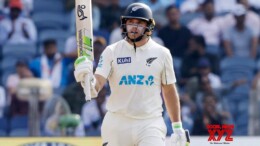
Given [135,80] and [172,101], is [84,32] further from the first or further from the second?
[172,101]

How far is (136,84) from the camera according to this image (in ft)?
19.6

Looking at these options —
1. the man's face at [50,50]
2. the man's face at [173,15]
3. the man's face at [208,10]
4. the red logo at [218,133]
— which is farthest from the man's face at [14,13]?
the red logo at [218,133]

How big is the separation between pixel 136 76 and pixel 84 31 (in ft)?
1.79

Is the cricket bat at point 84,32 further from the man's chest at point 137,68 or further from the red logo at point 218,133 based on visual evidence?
the red logo at point 218,133

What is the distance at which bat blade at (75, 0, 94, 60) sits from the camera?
608 cm

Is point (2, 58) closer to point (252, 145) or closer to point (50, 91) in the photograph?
point (50, 91)

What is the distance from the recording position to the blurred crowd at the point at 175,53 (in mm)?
11516

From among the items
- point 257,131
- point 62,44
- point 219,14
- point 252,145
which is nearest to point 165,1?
point 219,14

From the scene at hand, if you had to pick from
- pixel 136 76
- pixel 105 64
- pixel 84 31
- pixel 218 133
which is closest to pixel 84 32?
pixel 84 31

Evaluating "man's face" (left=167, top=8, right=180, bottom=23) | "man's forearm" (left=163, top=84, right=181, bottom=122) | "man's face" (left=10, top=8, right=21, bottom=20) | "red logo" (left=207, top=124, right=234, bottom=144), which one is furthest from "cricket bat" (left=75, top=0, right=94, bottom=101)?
"man's face" (left=10, top=8, right=21, bottom=20)

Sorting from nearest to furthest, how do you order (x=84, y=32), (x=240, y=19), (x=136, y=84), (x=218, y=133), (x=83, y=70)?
(x=83, y=70), (x=136, y=84), (x=84, y=32), (x=218, y=133), (x=240, y=19)

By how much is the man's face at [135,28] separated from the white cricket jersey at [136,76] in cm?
12

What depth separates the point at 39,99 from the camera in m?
11.0

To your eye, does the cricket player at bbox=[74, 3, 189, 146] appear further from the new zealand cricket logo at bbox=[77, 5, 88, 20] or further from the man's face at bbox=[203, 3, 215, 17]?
the man's face at bbox=[203, 3, 215, 17]
